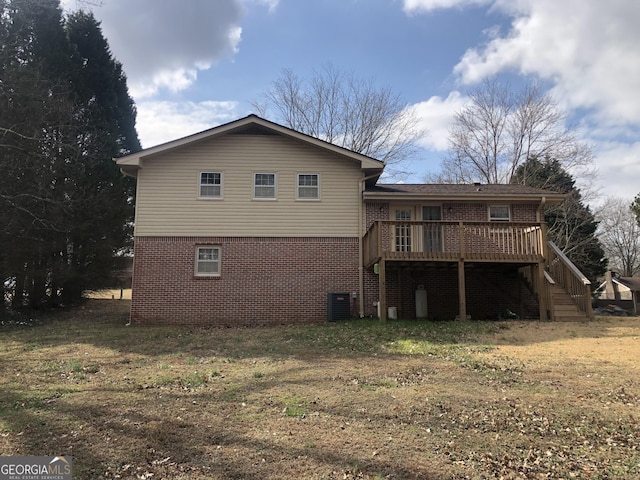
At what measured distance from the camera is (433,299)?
1558 centimetres

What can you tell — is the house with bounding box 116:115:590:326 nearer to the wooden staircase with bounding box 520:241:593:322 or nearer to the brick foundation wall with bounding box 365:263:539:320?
the brick foundation wall with bounding box 365:263:539:320

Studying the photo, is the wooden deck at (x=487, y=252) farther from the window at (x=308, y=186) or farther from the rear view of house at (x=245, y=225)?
the window at (x=308, y=186)

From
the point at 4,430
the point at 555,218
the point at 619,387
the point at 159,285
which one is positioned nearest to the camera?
the point at 4,430

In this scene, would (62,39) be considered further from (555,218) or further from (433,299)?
(555,218)

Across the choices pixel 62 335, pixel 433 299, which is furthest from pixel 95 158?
pixel 433 299

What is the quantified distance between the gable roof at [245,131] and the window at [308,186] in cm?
105

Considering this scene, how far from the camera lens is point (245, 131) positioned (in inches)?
614

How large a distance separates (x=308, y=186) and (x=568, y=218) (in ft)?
67.7

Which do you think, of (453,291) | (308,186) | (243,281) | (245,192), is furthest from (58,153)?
(453,291)

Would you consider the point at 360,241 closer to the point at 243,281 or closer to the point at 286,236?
the point at 286,236

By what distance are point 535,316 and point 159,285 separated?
1238cm

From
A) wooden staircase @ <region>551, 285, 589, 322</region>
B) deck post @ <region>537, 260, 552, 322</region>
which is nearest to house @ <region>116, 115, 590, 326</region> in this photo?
wooden staircase @ <region>551, 285, 589, 322</region>

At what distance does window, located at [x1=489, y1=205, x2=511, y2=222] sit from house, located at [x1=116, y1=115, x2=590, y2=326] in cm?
5

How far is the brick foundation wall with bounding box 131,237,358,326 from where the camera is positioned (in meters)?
14.8
